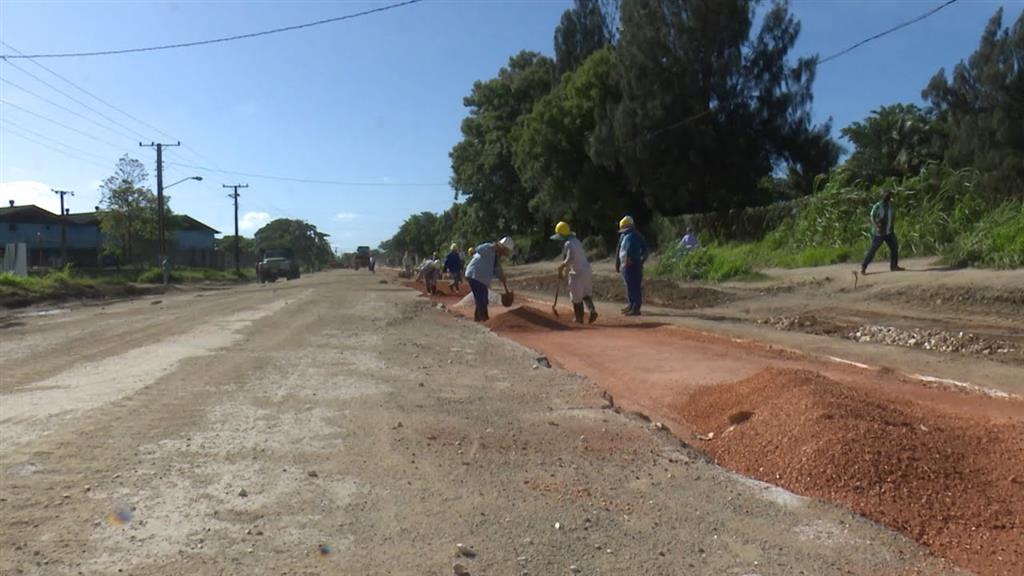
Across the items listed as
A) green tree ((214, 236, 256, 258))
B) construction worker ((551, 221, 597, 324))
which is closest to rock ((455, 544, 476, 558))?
construction worker ((551, 221, 597, 324))

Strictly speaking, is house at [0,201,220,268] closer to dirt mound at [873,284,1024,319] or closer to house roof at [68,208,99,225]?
house roof at [68,208,99,225]

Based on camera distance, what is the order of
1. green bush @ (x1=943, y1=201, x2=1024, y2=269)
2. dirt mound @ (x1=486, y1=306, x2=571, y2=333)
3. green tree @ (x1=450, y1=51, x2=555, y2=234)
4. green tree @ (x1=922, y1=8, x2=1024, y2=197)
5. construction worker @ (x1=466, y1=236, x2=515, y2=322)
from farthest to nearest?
green tree @ (x1=450, y1=51, x2=555, y2=234)
green tree @ (x1=922, y1=8, x2=1024, y2=197)
construction worker @ (x1=466, y1=236, x2=515, y2=322)
green bush @ (x1=943, y1=201, x2=1024, y2=269)
dirt mound @ (x1=486, y1=306, x2=571, y2=333)

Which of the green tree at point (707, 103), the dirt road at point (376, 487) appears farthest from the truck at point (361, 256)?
the dirt road at point (376, 487)

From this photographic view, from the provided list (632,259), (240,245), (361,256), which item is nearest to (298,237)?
A: (240,245)

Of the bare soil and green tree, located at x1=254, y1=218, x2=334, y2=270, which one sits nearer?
the bare soil

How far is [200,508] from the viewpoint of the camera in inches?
181

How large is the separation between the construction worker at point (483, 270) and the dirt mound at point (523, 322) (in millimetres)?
1055

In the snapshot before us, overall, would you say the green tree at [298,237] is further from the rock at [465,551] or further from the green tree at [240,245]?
the rock at [465,551]

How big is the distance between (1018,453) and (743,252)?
20.7 m

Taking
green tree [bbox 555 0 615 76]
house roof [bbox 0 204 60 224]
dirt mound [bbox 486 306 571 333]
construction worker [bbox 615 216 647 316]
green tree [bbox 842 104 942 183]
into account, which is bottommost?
dirt mound [bbox 486 306 571 333]

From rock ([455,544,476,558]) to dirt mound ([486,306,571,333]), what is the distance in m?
9.44

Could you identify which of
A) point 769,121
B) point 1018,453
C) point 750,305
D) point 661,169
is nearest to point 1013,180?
point 769,121

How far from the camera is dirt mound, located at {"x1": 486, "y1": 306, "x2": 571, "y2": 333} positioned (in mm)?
13781

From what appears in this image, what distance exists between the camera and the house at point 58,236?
73.0m
